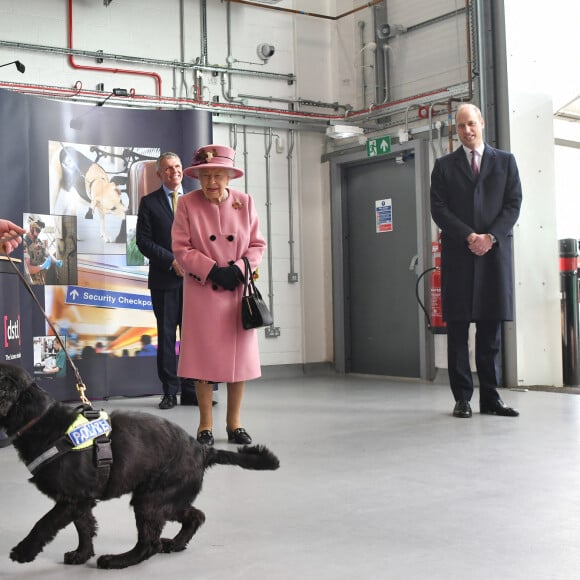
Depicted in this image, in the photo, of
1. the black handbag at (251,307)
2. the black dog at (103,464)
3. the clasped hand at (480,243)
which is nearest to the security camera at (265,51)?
the clasped hand at (480,243)

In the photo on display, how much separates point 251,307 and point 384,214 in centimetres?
417

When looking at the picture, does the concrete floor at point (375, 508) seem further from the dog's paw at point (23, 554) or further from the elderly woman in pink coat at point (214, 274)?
the elderly woman in pink coat at point (214, 274)

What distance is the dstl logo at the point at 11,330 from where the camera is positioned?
446cm

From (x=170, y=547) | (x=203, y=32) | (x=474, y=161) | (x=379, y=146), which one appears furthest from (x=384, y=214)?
(x=170, y=547)

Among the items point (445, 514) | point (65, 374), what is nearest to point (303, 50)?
point (65, 374)

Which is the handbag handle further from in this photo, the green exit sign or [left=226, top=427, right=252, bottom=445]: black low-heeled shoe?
the green exit sign

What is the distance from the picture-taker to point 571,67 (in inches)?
278

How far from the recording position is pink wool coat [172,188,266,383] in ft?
13.2

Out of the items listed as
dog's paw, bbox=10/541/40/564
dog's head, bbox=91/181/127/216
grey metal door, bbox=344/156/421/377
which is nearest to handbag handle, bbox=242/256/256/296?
dog's paw, bbox=10/541/40/564

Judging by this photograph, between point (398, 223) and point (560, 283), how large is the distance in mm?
1607

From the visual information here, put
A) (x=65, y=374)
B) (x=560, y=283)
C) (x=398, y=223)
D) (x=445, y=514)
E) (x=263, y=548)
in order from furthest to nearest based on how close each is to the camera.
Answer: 1. (x=398, y=223)
2. (x=560, y=283)
3. (x=65, y=374)
4. (x=445, y=514)
5. (x=263, y=548)

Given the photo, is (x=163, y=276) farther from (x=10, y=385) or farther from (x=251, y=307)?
(x=10, y=385)

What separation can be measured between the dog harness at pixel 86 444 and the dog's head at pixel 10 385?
146mm

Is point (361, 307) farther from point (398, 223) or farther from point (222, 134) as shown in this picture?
point (222, 134)
